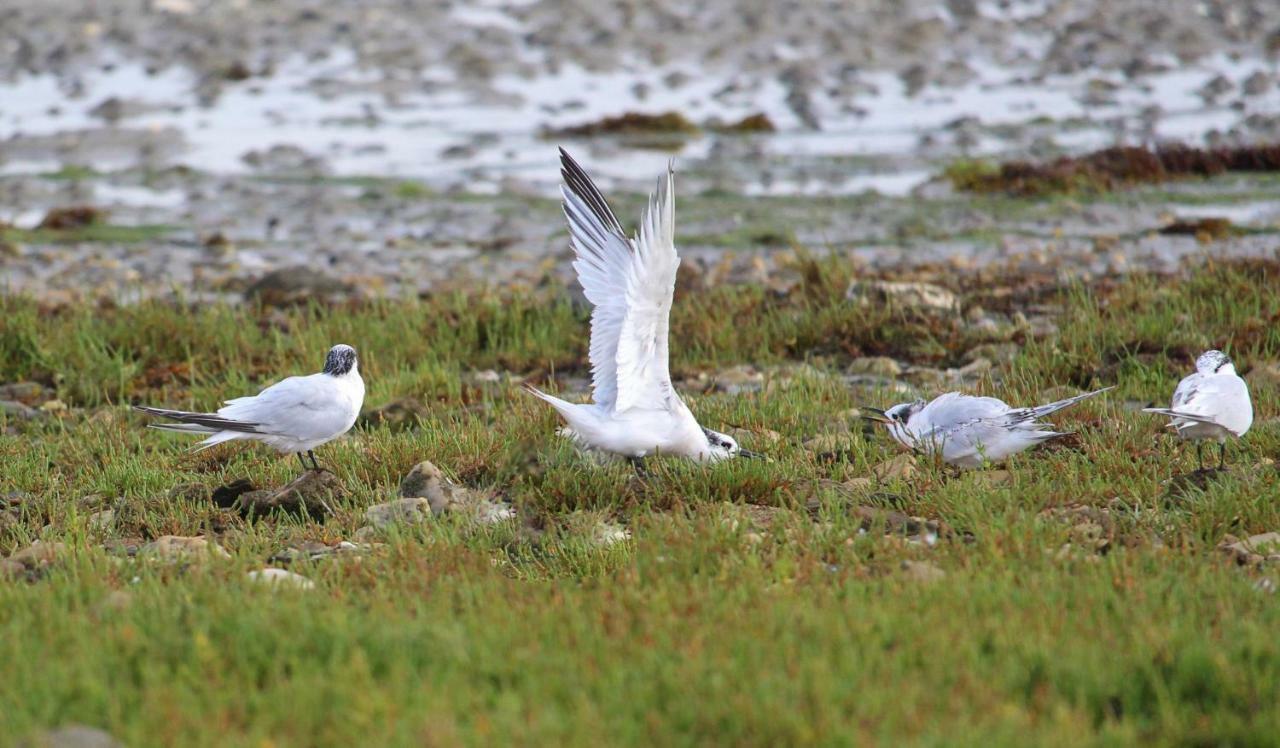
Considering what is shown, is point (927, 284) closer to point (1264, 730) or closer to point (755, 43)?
point (1264, 730)

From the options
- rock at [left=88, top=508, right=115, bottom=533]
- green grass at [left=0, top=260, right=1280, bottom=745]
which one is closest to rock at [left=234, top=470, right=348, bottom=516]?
green grass at [left=0, top=260, right=1280, bottom=745]

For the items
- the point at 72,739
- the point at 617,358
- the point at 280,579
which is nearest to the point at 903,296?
the point at 617,358

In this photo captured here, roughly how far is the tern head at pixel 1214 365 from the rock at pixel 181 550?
384 centimetres

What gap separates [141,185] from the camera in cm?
1711

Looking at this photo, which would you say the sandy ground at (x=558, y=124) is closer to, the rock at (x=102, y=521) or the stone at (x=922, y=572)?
the rock at (x=102, y=521)

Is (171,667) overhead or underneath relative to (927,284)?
overhead

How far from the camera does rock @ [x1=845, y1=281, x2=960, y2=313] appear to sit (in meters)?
9.36

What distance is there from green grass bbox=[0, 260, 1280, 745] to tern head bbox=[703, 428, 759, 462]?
0.15 meters

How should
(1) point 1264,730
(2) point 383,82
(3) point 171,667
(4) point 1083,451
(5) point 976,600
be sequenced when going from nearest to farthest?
(1) point 1264,730
(3) point 171,667
(5) point 976,600
(4) point 1083,451
(2) point 383,82

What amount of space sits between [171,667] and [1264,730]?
8.84ft

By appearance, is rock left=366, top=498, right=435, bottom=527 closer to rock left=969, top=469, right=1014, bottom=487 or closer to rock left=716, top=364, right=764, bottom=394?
rock left=969, top=469, right=1014, bottom=487

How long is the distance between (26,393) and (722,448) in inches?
178

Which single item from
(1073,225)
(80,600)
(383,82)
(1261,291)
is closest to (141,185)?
(383,82)

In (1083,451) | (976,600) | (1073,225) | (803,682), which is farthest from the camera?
(1073,225)
